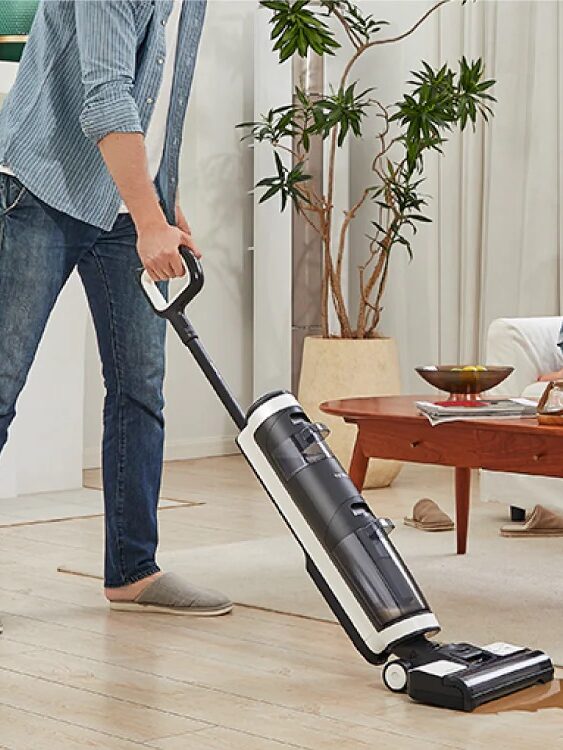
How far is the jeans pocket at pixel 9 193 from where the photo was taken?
2613 mm

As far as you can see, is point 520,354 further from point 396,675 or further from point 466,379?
point 396,675

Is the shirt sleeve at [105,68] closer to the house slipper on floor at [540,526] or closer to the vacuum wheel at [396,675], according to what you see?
the vacuum wheel at [396,675]

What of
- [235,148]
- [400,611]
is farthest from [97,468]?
[400,611]

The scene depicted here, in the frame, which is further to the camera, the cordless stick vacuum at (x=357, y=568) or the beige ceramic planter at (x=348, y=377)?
the beige ceramic planter at (x=348, y=377)

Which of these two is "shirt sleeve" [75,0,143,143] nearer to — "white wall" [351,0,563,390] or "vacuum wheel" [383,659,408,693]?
"vacuum wheel" [383,659,408,693]

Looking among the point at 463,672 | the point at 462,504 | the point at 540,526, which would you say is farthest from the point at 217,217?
the point at 463,672

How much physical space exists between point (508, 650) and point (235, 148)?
3.87 meters

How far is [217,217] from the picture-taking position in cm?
589

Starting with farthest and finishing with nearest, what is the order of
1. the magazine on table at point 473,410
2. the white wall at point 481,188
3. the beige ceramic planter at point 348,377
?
the white wall at point 481,188 → the beige ceramic planter at point 348,377 → the magazine on table at point 473,410

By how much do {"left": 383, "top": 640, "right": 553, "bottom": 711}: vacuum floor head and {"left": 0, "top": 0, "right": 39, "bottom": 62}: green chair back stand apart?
2551 millimetres

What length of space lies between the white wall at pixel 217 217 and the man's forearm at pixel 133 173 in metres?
3.27

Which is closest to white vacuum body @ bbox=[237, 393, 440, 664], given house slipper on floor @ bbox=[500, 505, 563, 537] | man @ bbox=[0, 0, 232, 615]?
man @ bbox=[0, 0, 232, 615]

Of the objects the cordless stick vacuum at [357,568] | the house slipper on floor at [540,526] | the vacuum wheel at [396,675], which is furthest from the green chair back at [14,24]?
the vacuum wheel at [396,675]

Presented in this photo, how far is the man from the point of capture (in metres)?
2.46
